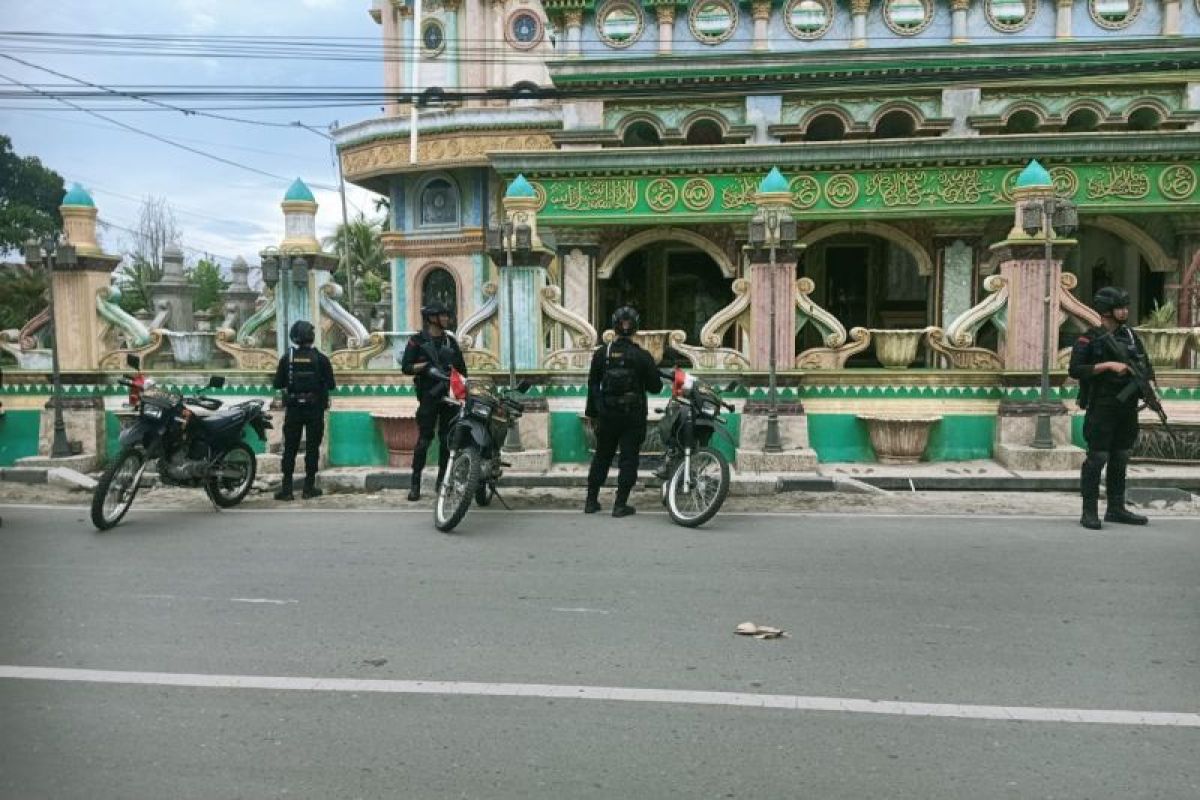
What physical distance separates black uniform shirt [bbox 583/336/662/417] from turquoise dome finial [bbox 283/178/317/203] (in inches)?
209

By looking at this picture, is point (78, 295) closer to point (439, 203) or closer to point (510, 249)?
point (510, 249)

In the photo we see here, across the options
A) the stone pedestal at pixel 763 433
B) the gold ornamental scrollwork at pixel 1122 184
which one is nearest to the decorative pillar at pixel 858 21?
the gold ornamental scrollwork at pixel 1122 184

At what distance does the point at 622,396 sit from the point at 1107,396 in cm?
A: 378

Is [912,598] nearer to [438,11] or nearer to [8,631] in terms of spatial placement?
[8,631]

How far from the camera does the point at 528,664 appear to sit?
4.36m

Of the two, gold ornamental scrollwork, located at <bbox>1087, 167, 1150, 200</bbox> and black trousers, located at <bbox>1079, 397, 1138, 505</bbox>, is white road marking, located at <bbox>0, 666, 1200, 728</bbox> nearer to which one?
black trousers, located at <bbox>1079, 397, 1138, 505</bbox>

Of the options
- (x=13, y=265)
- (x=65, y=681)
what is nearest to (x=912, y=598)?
(x=65, y=681)

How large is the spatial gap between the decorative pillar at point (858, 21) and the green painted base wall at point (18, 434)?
16952mm

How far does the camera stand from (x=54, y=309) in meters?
11.2

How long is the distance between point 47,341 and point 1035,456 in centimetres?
1131

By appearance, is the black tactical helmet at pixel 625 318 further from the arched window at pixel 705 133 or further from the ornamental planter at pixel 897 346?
the arched window at pixel 705 133

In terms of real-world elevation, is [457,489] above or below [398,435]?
below

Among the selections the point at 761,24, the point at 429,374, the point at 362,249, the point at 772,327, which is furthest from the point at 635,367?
the point at 362,249

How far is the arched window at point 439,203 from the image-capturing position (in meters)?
27.6
